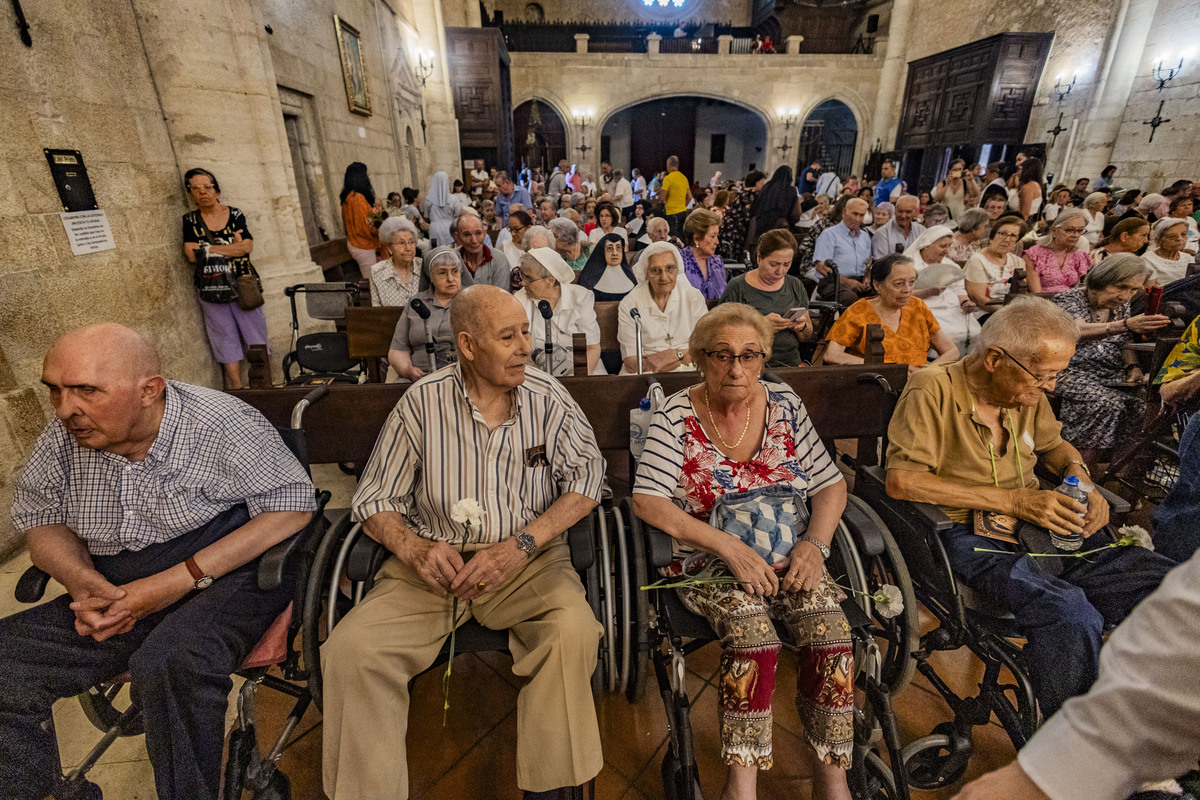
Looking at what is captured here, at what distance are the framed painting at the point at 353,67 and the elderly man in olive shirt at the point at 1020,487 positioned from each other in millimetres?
7764

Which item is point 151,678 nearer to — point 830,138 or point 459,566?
point 459,566

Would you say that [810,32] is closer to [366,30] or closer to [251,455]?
[366,30]

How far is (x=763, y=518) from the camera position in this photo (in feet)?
5.42

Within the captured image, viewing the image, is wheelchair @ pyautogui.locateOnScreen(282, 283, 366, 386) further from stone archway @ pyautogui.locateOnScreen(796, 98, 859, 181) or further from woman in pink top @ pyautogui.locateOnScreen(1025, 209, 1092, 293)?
stone archway @ pyautogui.locateOnScreen(796, 98, 859, 181)

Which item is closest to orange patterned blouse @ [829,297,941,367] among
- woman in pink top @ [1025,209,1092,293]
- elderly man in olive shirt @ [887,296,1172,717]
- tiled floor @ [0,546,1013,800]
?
elderly man in olive shirt @ [887,296,1172,717]

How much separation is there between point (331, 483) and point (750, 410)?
8.67 ft

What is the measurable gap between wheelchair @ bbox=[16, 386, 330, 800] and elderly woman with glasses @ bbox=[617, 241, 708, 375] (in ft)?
6.14

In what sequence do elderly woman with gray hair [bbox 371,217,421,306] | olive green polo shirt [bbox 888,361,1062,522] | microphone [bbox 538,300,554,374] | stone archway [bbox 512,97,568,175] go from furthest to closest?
stone archway [bbox 512,97,568,175] < elderly woman with gray hair [bbox 371,217,421,306] < microphone [bbox 538,300,554,374] < olive green polo shirt [bbox 888,361,1062,522]

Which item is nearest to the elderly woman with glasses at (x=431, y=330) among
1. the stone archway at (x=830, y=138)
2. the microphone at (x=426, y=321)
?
the microphone at (x=426, y=321)

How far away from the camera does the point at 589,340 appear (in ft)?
9.91

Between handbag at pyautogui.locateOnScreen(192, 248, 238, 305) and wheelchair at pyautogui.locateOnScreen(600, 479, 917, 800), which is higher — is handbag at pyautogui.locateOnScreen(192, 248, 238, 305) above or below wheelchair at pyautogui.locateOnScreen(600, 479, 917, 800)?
above

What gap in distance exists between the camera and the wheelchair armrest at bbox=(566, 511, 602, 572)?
5.30ft

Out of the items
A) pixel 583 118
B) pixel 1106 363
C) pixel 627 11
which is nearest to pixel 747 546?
pixel 1106 363

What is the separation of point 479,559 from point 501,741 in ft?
2.38
